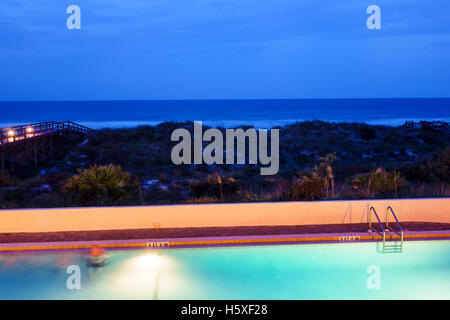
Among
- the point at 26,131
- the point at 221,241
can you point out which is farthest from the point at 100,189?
the point at 26,131

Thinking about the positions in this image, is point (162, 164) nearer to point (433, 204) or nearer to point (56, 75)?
point (56, 75)

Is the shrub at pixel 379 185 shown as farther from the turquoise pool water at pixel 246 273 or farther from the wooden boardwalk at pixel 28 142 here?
the wooden boardwalk at pixel 28 142

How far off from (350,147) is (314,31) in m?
6.24

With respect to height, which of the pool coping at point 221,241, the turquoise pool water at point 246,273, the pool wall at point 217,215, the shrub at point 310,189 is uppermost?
the shrub at point 310,189

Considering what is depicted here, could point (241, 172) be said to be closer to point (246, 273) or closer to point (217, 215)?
point (217, 215)

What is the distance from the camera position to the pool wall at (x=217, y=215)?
535 centimetres

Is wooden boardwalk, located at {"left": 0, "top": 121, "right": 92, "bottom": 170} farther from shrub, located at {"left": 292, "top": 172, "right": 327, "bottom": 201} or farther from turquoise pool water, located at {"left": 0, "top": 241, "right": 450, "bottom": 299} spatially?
shrub, located at {"left": 292, "top": 172, "right": 327, "bottom": 201}

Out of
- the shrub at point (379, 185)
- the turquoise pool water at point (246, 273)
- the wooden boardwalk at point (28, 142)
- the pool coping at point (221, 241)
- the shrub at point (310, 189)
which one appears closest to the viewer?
the turquoise pool water at point (246, 273)

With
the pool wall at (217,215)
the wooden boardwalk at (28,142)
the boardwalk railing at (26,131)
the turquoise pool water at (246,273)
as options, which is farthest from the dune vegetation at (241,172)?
the turquoise pool water at (246,273)

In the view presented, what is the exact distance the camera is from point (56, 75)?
58.1ft

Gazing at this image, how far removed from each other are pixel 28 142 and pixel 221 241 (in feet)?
37.9

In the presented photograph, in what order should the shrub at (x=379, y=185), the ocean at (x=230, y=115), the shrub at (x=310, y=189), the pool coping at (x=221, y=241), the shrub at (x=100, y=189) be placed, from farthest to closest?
the ocean at (x=230, y=115)
the shrub at (x=379, y=185)
the shrub at (x=310, y=189)
the shrub at (x=100, y=189)
the pool coping at (x=221, y=241)

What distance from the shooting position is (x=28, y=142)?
568 inches

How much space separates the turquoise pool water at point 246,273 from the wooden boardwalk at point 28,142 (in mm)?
9048
